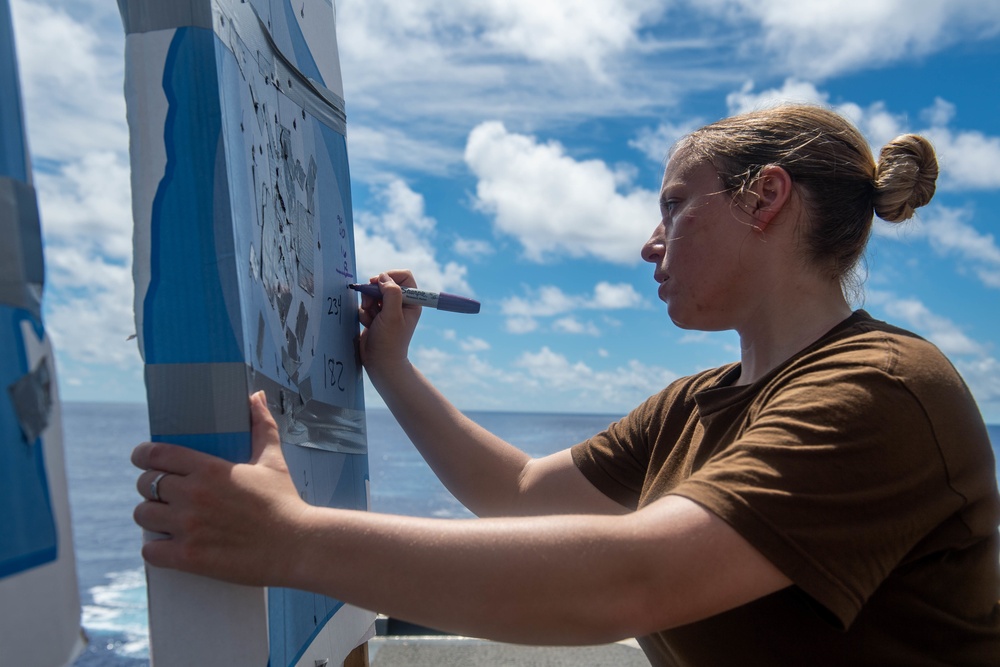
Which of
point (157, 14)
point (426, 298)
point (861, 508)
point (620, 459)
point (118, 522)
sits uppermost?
point (157, 14)

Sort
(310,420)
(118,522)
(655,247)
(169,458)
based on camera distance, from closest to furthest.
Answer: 1. (169,458)
2. (310,420)
3. (655,247)
4. (118,522)

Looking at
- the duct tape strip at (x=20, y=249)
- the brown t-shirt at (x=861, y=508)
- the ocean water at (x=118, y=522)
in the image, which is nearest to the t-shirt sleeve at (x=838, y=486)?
the brown t-shirt at (x=861, y=508)

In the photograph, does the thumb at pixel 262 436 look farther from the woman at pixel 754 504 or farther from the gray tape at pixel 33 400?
the gray tape at pixel 33 400

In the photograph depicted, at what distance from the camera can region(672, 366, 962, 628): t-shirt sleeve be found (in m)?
0.83

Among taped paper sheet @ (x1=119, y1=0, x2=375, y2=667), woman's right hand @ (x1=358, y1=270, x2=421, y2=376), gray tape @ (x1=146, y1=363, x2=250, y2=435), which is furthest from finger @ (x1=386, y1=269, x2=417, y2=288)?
gray tape @ (x1=146, y1=363, x2=250, y2=435)

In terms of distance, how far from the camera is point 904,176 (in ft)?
4.00

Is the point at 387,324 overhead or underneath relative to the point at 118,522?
overhead

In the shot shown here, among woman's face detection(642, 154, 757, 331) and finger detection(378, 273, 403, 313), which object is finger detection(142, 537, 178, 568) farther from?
woman's face detection(642, 154, 757, 331)

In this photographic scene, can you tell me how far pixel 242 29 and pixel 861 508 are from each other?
0.92 meters

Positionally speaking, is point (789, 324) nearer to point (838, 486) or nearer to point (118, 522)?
point (838, 486)

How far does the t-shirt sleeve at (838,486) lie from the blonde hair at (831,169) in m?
0.38

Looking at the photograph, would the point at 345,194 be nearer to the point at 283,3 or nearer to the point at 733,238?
the point at 283,3

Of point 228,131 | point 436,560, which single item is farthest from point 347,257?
point 436,560

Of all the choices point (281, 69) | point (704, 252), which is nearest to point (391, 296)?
point (281, 69)
